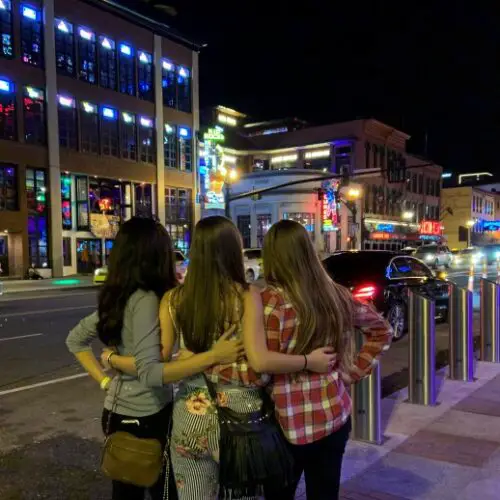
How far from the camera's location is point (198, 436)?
229 cm

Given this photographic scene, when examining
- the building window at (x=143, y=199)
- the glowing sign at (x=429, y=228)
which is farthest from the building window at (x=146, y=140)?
the glowing sign at (x=429, y=228)

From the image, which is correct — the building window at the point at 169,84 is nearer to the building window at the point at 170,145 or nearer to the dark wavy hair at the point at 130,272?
the building window at the point at 170,145

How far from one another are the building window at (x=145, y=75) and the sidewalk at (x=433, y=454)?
118ft

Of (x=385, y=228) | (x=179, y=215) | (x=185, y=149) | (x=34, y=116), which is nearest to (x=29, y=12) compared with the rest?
(x=34, y=116)

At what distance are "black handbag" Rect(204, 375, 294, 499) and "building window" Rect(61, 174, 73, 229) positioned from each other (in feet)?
109

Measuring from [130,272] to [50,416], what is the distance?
407cm

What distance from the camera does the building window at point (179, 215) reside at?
39875mm

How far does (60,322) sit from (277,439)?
11669mm

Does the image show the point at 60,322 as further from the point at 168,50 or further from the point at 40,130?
the point at 168,50

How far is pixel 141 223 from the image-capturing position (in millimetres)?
2629

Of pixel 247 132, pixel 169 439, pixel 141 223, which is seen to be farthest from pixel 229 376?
pixel 247 132

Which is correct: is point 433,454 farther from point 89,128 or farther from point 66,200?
point 89,128

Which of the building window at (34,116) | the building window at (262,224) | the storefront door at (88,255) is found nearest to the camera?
the building window at (34,116)

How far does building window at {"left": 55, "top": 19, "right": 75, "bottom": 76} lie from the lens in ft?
107
